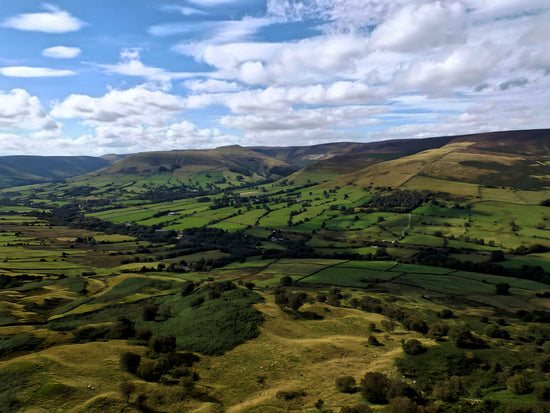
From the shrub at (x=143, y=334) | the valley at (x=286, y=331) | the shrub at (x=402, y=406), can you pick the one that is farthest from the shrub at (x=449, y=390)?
the shrub at (x=143, y=334)

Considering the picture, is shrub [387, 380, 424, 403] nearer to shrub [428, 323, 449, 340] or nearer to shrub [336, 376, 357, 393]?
shrub [336, 376, 357, 393]

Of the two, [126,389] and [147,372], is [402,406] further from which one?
[147,372]

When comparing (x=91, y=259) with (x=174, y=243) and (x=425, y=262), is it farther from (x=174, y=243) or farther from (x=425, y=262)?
(x=425, y=262)

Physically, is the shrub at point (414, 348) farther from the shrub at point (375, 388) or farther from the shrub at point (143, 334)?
the shrub at point (143, 334)

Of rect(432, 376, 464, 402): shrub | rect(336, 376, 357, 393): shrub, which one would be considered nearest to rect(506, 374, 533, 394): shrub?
rect(432, 376, 464, 402): shrub

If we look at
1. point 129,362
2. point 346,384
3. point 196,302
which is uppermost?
point 129,362

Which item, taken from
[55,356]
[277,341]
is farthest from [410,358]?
[55,356]

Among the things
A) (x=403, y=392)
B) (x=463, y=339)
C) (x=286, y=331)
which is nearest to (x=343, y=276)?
(x=286, y=331)
